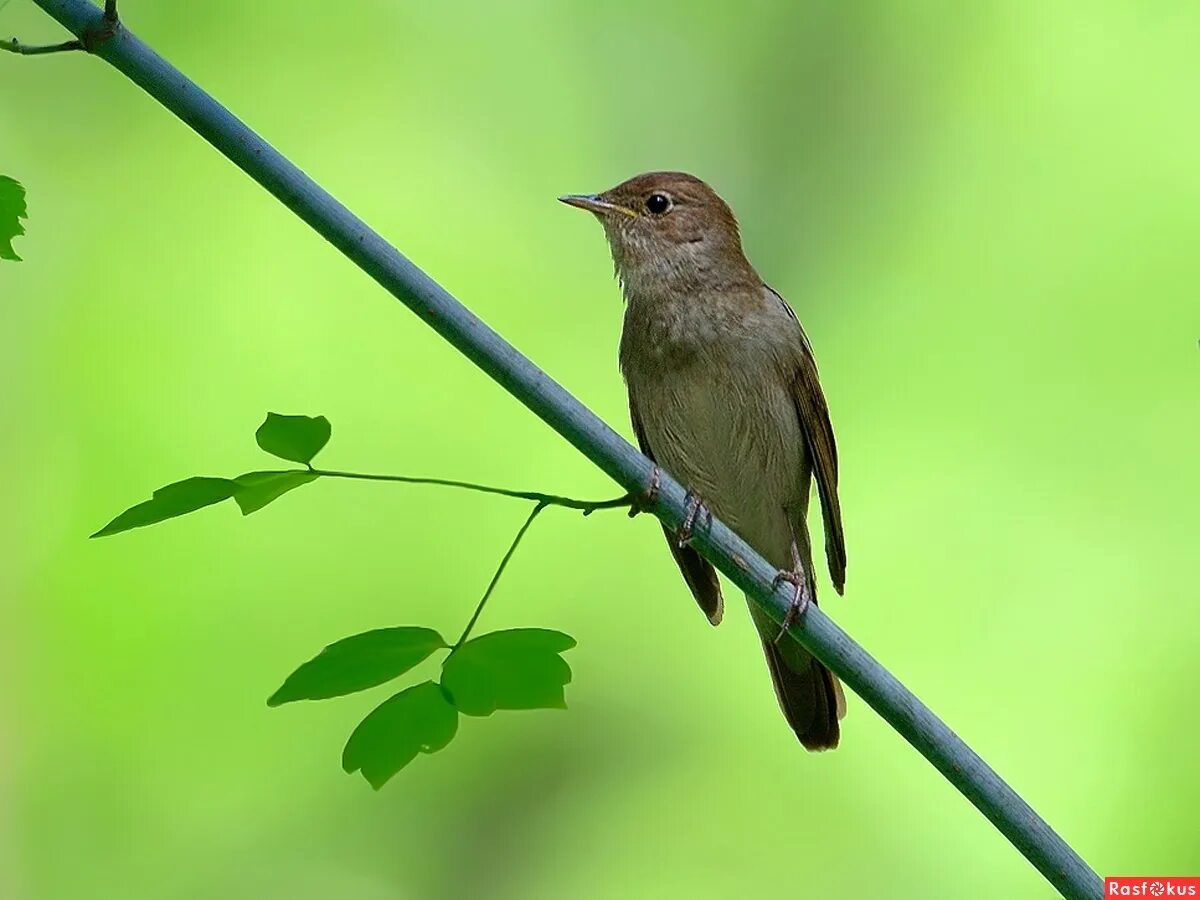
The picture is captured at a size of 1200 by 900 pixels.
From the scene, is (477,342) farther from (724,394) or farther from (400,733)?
(724,394)

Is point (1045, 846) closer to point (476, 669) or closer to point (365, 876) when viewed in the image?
point (476, 669)

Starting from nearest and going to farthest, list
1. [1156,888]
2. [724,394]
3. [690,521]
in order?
[690,521], [1156,888], [724,394]

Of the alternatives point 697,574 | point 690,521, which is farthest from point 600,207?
point 690,521

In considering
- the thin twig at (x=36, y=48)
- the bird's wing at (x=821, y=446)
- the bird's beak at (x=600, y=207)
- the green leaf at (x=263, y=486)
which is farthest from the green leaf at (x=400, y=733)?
the bird's beak at (x=600, y=207)

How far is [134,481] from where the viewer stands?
489 cm

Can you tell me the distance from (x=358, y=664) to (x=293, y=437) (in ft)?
0.85

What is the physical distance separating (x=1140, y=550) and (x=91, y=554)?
3.27m

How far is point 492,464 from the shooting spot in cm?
508

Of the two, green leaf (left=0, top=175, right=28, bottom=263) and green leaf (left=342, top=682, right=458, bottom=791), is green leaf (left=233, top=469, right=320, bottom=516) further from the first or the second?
green leaf (left=0, top=175, right=28, bottom=263)

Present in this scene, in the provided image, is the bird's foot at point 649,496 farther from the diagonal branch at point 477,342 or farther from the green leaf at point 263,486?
the green leaf at point 263,486

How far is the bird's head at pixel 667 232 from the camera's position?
12.2ft

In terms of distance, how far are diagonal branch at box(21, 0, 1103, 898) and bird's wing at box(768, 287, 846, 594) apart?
75.9 inches

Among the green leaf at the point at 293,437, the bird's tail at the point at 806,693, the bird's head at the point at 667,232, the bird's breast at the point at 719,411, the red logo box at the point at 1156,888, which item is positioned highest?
the bird's head at the point at 667,232

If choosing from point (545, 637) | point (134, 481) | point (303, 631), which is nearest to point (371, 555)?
point (303, 631)
